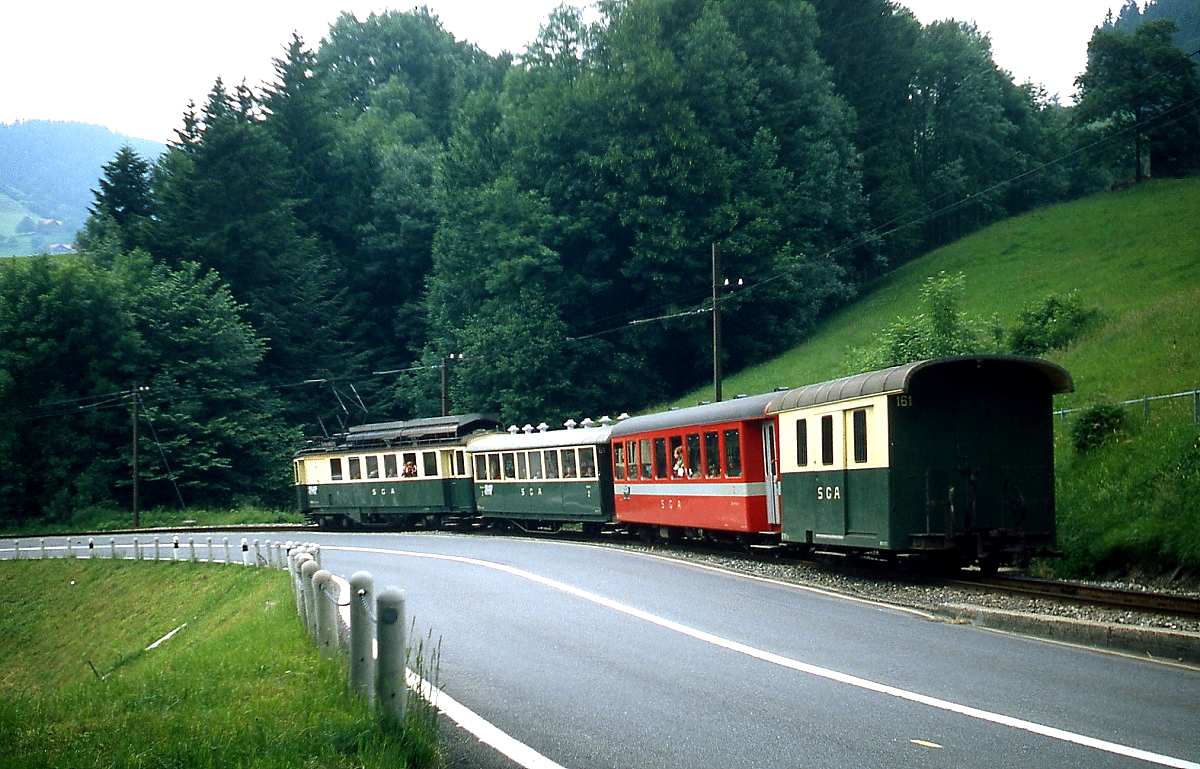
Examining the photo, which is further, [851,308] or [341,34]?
[341,34]

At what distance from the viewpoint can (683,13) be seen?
60156mm

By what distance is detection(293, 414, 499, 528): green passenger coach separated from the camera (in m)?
41.0

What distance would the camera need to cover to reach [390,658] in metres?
7.59

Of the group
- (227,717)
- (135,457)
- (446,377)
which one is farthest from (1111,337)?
(135,457)

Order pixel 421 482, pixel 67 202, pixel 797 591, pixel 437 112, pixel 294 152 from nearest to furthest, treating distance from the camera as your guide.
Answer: pixel 797 591, pixel 421 482, pixel 294 152, pixel 437 112, pixel 67 202

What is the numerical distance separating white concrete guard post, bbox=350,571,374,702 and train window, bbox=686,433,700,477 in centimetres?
1688

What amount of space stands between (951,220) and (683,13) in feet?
79.9

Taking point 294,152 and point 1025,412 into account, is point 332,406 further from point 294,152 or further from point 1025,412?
point 1025,412

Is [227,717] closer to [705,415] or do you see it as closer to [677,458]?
[705,415]

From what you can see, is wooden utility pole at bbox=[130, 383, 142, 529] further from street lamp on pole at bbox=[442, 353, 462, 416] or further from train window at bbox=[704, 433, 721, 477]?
train window at bbox=[704, 433, 721, 477]

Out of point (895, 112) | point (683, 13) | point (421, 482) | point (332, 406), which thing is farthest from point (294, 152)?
point (421, 482)

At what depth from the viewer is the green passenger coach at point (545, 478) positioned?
31641 millimetres

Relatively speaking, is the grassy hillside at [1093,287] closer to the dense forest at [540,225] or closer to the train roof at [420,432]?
the dense forest at [540,225]

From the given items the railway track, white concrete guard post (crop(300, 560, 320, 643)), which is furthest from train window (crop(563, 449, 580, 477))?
white concrete guard post (crop(300, 560, 320, 643))
